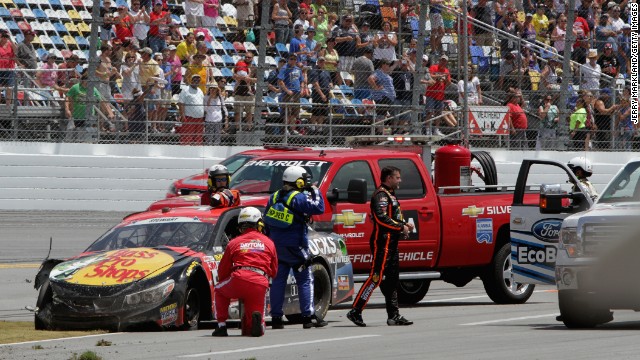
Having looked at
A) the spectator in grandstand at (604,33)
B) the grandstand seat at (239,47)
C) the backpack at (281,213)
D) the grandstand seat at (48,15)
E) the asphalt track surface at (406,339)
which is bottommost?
the asphalt track surface at (406,339)

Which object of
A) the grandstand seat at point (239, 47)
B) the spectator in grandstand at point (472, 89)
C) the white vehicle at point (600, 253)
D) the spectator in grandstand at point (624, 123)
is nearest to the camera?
the white vehicle at point (600, 253)

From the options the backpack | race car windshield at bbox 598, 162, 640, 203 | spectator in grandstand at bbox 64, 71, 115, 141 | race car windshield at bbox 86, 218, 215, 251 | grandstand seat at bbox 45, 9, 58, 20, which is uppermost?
grandstand seat at bbox 45, 9, 58, 20

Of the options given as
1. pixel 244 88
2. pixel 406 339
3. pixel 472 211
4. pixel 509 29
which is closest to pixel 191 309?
pixel 406 339

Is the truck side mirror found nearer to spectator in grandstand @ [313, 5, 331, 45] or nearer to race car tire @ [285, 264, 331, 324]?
race car tire @ [285, 264, 331, 324]

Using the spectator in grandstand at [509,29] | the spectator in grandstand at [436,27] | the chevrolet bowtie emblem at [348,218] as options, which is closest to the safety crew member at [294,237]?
the chevrolet bowtie emblem at [348,218]

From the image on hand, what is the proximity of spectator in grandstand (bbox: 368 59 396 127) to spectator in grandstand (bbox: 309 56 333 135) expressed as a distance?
2.71 feet

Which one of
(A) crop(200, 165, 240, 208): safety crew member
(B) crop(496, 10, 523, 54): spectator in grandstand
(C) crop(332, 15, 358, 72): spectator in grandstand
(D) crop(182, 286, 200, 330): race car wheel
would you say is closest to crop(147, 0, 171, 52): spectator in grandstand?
(C) crop(332, 15, 358, 72): spectator in grandstand

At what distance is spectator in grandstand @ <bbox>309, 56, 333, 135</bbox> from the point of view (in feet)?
78.9

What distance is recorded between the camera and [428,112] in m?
24.5

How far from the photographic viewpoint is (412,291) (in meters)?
16.6

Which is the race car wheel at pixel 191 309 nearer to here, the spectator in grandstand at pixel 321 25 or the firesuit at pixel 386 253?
the firesuit at pixel 386 253

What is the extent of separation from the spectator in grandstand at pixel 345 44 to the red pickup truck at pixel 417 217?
24.7 ft

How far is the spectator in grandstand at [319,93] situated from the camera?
24047 millimetres

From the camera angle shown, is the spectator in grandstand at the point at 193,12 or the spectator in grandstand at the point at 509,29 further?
the spectator in grandstand at the point at 509,29
